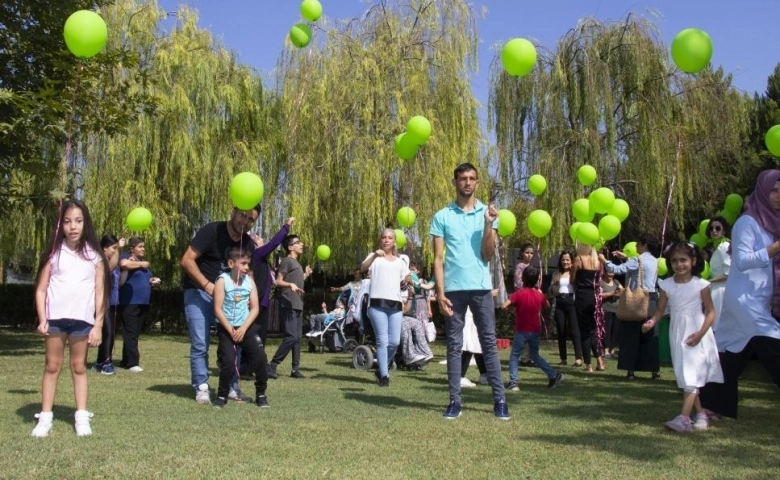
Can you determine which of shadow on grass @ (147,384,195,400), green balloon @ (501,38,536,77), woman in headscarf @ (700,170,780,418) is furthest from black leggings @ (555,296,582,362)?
shadow on grass @ (147,384,195,400)

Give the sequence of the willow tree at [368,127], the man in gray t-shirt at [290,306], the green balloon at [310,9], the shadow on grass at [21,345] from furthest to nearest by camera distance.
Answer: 1. the willow tree at [368,127]
2. the shadow on grass at [21,345]
3. the green balloon at [310,9]
4. the man in gray t-shirt at [290,306]

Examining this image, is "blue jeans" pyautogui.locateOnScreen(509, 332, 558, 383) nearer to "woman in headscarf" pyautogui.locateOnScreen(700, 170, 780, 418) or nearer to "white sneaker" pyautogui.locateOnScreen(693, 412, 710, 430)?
"white sneaker" pyautogui.locateOnScreen(693, 412, 710, 430)

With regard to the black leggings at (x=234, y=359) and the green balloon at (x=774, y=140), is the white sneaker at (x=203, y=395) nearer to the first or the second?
the black leggings at (x=234, y=359)

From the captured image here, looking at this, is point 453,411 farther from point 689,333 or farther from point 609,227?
point 609,227

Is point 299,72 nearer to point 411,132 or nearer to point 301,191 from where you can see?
point 301,191

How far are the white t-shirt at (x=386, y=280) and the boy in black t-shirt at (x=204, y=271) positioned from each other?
1931 mm

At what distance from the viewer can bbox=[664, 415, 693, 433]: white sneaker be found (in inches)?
225

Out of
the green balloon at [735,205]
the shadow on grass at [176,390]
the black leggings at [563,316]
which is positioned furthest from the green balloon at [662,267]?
the shadow on grass at [176,390]

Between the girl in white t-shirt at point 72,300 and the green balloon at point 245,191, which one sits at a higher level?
the green balloon at point 245,191

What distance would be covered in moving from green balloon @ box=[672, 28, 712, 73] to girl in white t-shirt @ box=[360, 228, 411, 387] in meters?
3.72

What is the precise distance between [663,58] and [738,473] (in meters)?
16.5

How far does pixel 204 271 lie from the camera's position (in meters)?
6.99

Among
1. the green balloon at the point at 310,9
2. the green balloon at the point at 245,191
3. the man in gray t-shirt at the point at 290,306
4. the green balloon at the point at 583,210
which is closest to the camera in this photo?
the green balloon at the point at 245,191

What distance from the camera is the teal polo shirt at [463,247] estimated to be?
6.36 meters
